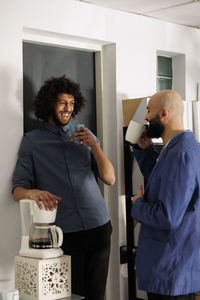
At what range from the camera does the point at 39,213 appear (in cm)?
249

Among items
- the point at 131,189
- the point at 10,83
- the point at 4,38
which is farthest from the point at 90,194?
the point at 4,38

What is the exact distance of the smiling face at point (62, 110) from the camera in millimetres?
2975

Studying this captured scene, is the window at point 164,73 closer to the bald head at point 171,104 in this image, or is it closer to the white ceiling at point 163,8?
the white ceiling at point 163,8

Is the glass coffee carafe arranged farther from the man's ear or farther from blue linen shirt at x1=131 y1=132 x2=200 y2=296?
the man's ear

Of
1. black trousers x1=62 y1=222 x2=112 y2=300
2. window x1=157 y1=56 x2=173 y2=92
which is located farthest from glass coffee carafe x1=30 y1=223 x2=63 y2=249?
window x1=157 y1=56 x2=173 y2=92

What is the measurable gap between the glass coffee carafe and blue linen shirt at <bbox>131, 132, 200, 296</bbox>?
0.46 m

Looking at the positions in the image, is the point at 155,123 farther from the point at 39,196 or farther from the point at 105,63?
the point at 105,63

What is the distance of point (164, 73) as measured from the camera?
13.7 ft

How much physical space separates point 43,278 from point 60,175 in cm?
68

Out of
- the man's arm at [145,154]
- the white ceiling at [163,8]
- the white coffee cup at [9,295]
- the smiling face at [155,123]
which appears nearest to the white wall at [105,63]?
the white ceiling at [163,8]

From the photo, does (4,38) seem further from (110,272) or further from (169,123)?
(110,272)

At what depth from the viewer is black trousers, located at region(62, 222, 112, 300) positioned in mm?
2928

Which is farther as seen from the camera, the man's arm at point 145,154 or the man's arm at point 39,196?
the man's arm at point 145,154

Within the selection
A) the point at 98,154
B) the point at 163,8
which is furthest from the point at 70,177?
the point at 163,8
